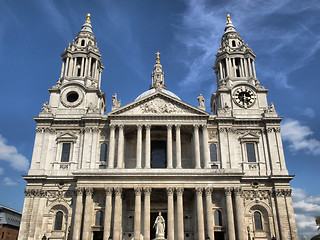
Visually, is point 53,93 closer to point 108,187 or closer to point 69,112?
point 69,112

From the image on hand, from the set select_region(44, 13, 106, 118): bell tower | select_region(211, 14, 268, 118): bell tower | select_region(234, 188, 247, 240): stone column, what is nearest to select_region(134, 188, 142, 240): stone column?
select_region(234, 188, 247, 240): stone column

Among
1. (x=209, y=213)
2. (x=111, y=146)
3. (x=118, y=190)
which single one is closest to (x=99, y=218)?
(x=118, y=190)

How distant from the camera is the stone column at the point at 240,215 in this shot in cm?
3202

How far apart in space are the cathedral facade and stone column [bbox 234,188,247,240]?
10 centimetres

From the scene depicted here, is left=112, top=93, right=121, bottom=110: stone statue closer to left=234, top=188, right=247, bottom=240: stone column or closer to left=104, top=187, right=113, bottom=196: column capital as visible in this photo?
left=104, top=187, right=113, bottom=196: column capital

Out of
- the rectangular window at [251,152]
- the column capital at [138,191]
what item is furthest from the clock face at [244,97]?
the column capital at [138,191]

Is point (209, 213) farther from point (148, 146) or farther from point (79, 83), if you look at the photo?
point (79, 83)

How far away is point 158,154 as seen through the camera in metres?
40.8

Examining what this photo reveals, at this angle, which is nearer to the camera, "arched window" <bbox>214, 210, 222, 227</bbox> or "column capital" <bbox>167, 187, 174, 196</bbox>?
"column capital" <bbox>167, 187, 174, 196</bbox>

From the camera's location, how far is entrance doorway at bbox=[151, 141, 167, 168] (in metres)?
40.2

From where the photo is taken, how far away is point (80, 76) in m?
43.9

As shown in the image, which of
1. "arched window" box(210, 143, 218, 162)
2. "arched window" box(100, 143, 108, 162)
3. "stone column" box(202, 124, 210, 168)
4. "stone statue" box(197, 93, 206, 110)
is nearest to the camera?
"stone column" box(202, 124, 210, 168)

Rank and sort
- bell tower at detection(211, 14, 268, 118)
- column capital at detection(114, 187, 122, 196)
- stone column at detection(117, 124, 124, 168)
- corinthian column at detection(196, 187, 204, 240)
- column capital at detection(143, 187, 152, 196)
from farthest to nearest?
bell tower at detection(211, 14, 268, 118) < stone column at detection(117, 124, 124, 168) < column capital at detection(143, 187, 152, 196) < column capital at detection(114, 187, 122, 196) < corinthian column at detection(196, 187, 204, 240)

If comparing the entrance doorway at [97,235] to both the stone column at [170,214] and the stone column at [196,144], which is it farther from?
the stone column at [196,144]
